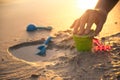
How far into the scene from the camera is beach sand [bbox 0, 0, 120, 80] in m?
3.15

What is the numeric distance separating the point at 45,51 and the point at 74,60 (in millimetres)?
540

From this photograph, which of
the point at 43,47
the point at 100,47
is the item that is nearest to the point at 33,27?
the point at 43,47

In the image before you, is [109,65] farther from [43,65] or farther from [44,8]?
[44,8]

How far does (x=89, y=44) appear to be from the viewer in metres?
3.51

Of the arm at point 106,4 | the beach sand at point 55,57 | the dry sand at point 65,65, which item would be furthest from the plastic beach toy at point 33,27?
the arm at point 106,4

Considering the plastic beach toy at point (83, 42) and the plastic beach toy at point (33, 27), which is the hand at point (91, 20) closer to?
the plastic beach toy at point (83, 42)

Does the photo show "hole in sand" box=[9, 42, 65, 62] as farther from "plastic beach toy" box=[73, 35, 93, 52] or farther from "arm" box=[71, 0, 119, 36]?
"arm" box=[71, 0, 119, 36]

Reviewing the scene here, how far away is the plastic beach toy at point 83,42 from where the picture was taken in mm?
3348

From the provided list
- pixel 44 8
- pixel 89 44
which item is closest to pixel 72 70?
pixel 89 44

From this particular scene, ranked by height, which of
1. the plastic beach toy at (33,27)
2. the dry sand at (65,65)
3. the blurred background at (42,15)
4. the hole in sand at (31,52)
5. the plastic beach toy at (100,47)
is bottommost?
the dry sand at (65,65)

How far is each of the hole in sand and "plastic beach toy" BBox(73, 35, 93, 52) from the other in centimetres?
27

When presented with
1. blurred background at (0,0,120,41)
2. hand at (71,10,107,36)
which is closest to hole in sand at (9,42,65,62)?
blurred background at (0,0,120,41)

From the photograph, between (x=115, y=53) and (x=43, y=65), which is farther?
→ (x=115, y=53)

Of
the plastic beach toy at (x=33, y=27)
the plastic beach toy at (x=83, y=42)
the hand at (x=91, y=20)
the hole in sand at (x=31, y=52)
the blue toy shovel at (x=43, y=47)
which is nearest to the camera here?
the hand at (x=91, y=20)
